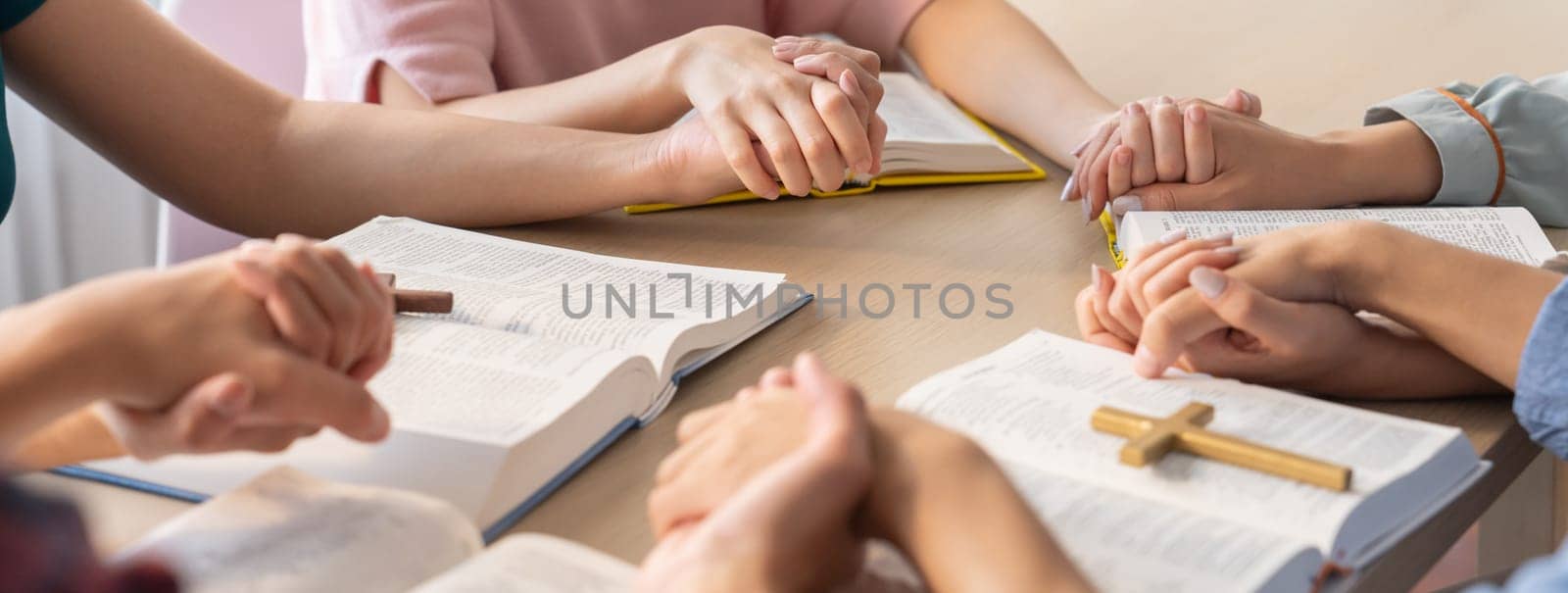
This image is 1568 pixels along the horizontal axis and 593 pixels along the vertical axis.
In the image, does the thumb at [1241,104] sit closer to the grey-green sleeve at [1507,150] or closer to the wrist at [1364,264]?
the grey-green sleeve at [1507,150]

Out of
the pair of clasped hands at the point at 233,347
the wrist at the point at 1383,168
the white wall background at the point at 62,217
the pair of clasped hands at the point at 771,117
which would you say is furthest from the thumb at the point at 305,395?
the white wall background at the point at 62,217

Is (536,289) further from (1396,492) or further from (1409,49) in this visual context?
(1409,49)

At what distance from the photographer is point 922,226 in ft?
3.74

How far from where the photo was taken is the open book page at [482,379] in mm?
671

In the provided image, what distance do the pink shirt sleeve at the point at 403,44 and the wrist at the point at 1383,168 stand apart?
0.78 meters

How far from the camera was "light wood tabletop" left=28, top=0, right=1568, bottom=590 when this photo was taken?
682 mm

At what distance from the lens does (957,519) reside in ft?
1.67

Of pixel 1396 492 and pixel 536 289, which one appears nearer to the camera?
pixel 1396 492

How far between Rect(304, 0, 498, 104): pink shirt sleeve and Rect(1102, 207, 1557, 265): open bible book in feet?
2.11

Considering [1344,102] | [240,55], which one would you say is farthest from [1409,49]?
[240,55]

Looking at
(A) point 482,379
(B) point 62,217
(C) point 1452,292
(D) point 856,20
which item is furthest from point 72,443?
(B) point 62,217

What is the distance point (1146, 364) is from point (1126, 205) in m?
0.35

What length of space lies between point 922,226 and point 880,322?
250mm

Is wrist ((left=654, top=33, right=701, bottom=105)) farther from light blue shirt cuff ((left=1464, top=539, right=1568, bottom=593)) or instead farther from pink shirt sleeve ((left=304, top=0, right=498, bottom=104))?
light blue shirt cuff ((left=1464, top=539, right=1568, bottom=593))
